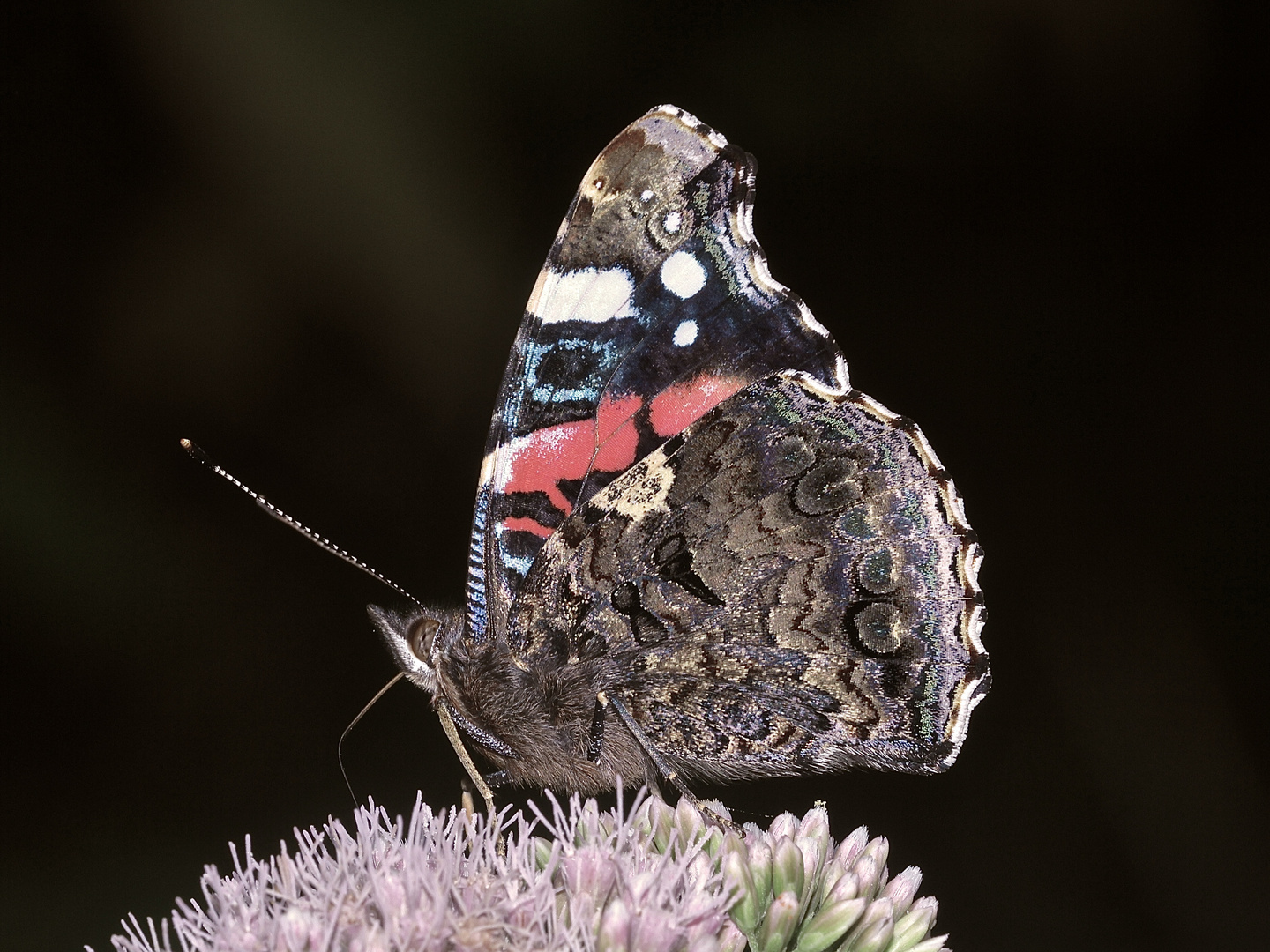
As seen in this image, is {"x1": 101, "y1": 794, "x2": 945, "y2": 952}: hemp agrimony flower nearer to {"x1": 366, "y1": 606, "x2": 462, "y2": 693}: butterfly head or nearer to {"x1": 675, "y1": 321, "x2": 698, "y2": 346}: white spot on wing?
{"x1": 366, "y1": 606, "x2": 462, "y2": 693}: butterfly head

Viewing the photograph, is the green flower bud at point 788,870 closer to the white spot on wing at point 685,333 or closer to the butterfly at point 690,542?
the butterfly at point 690,542

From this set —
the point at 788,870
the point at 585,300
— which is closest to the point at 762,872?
the point at 788,870

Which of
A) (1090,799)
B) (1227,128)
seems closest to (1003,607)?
(1090,799)

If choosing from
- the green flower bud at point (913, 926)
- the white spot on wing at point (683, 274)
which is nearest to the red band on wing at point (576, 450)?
the white spot on wing at point (683, 274)

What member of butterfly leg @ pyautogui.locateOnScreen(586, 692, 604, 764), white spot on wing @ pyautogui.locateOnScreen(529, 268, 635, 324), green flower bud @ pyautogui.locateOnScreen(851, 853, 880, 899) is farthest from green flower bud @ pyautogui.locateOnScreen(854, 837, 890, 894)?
white spot on wing @ pyautogui.locateOnScreen(529, 268, 635, 324)

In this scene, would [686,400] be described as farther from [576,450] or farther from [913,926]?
[913,926]
